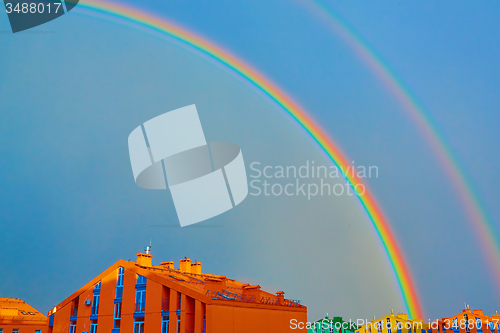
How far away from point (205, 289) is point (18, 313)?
109 ft

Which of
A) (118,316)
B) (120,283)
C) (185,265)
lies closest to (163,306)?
(118,316)

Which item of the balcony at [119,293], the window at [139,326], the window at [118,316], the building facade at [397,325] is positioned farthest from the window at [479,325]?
the balcony at [119,293]

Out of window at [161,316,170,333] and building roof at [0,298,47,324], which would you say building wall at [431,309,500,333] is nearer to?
window at [161,316,170,333]

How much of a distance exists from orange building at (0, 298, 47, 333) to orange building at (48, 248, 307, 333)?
1300 cm

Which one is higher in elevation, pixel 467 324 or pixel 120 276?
pixel 120 276

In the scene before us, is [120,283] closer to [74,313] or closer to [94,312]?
[94,312]

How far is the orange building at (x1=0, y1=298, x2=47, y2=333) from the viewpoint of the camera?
2073 inches

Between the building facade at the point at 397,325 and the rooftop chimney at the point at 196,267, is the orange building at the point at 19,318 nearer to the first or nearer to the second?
the rooftop chimney at the point at 196,267

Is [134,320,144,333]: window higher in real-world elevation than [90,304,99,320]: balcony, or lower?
lower

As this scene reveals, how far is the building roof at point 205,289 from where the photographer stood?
34.9 m

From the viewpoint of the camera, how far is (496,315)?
165 feet

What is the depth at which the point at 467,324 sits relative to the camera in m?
49.1

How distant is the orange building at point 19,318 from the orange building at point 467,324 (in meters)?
42.4

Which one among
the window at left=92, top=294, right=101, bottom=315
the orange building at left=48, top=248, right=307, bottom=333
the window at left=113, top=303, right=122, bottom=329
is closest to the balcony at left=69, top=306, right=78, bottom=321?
the orange building at left=48, top=248, right=307, bottom=333
